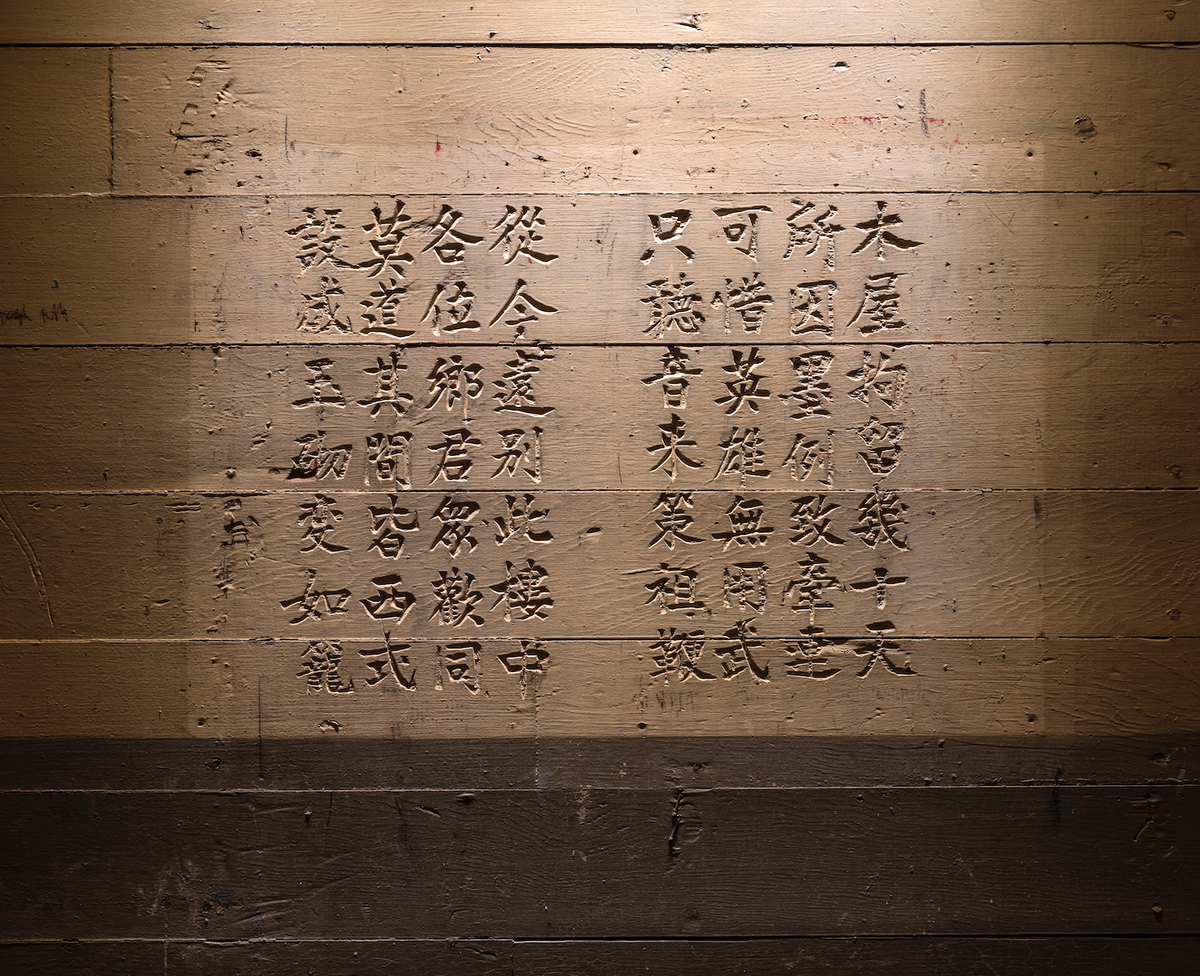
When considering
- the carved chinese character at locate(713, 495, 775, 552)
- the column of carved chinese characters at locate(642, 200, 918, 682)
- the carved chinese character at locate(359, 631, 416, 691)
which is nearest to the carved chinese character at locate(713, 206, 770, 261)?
the column of carved chinese characters at locate(642, 200, 918, 682)

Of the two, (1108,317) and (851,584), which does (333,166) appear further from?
(1108,317)

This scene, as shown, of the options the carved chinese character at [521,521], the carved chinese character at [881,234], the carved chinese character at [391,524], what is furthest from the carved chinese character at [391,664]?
the carved chinese character at [881,234]

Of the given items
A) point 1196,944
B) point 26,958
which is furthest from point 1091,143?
point 26,958

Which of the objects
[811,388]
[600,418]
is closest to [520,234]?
[600,418]

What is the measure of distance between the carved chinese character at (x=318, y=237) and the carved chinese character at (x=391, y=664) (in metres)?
0.61

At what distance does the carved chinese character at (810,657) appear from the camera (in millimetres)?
1718

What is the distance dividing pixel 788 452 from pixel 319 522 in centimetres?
77

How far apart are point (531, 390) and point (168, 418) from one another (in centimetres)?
59

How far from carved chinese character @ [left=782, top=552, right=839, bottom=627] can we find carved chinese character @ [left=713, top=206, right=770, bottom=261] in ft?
1.65

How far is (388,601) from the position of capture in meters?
1.72

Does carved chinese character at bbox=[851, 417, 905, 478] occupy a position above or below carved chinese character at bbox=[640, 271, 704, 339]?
below

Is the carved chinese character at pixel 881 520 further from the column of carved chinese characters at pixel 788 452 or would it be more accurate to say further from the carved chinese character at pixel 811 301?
the carved chinese character at pixel 811 301

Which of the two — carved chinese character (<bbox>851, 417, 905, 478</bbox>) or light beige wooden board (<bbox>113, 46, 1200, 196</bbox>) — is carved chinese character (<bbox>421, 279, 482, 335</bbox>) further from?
carved chinese character (<bbox>851, 417, 905, 478</bbox>)

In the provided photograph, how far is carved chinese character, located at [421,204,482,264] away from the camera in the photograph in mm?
1727
